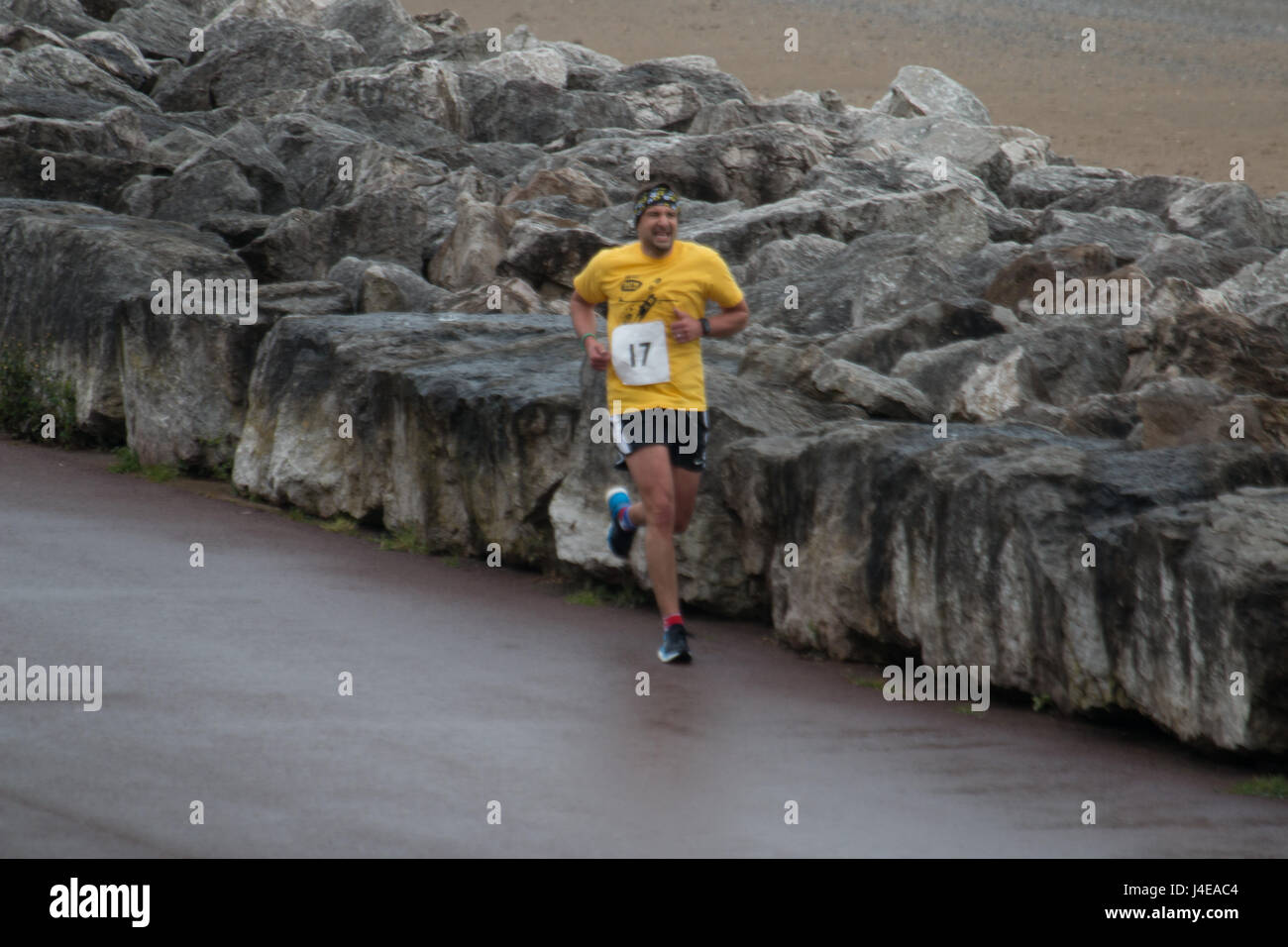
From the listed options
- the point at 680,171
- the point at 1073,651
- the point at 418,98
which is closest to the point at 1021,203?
the point at 680,171

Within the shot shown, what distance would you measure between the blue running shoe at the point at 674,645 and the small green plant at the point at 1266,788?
2608 millimetres

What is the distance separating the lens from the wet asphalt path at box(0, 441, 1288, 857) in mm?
5141

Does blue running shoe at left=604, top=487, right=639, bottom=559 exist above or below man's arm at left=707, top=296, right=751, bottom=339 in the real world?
below

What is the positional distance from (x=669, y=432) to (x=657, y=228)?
0.98 m

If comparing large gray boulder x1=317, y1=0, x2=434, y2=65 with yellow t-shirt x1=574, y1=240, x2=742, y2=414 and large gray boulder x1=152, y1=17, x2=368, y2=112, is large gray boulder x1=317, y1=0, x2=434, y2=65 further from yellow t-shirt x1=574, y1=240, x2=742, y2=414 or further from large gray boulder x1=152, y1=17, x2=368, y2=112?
yellow t-shirt x1=574, y1=240, x2=742, y2=414

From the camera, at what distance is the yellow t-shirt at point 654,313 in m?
7.44

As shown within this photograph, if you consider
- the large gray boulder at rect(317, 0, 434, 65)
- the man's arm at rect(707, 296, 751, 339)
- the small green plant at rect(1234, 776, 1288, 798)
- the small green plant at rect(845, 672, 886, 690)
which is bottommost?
the small green plant at rect(1234, 776, 1288, 798)

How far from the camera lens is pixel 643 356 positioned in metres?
7.43

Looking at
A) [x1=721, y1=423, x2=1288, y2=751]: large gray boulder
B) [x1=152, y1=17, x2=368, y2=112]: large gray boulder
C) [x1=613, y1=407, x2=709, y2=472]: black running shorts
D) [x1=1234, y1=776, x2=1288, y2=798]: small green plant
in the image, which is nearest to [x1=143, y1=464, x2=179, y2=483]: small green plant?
[x1=721, y1=423, x2=1288, y2=751]: large gray boulder

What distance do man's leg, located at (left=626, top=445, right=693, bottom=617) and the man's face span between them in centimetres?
97

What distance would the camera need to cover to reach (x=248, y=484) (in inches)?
424

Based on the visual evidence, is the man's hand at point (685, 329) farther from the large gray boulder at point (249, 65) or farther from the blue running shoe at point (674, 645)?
the large gray boulder at point (249, 65)

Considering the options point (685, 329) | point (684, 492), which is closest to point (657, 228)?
point (685, 329)
